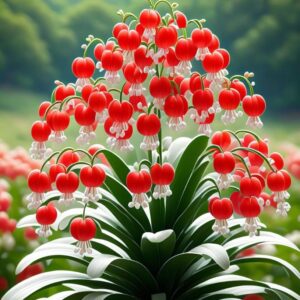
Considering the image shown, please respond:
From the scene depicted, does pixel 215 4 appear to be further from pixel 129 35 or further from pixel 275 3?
pixel 129 35

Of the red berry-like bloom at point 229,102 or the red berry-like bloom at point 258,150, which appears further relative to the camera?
the red berry-like bloom at point 258,150

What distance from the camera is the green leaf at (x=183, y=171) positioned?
1672 millimetres

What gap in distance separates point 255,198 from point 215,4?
2679 millimetres

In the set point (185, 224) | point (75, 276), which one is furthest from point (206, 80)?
point (75, 276)

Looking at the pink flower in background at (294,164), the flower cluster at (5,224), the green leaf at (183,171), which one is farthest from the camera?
the pink flower in background at (294,164)

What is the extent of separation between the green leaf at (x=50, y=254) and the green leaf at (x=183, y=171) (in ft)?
0.74

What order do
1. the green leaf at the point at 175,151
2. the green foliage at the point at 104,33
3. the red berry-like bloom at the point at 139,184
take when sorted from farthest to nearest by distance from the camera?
the green foliage at the point at 104,33
the green leaf at the point at 175,151
the red berry-like bloom at the point at 139,184

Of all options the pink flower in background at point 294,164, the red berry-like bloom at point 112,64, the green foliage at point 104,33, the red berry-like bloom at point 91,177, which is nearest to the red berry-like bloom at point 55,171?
the red berry-like bloom at point 91,177

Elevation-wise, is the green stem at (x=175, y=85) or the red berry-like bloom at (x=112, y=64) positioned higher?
the red berry-like bloom at (x=112, y=64)

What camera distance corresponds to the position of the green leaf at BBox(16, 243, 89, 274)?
1650 millimetres

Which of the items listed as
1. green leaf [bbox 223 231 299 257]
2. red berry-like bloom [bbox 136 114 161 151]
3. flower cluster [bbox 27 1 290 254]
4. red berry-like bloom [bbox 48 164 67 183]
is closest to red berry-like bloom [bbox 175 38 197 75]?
flower cluster [bbox 27 1 290 254]

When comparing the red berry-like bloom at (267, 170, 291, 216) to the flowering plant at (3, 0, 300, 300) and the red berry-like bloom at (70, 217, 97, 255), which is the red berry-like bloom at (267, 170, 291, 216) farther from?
the red berry-like bloom at (70, 217, 97, 255)

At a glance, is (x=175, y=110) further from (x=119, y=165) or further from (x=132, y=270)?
(x=132, y=270)

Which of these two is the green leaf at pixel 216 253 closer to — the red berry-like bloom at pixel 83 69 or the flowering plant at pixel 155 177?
the flowering plant at pixel 155 177
